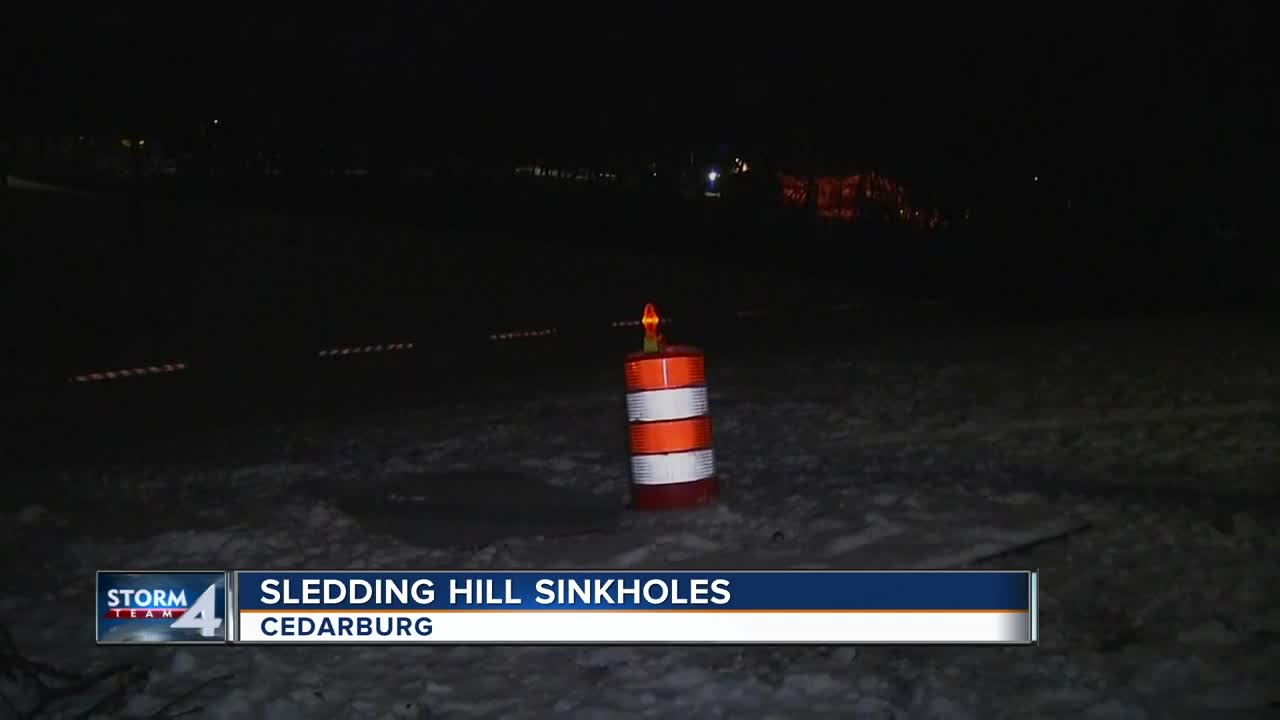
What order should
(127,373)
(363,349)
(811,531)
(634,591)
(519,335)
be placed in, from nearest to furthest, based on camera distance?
(634,591)
(811,531)
(127,373)
(363,349)
(519,335)

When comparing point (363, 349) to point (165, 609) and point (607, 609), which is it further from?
point (607, 609)

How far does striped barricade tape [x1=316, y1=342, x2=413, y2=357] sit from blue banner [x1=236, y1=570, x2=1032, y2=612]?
14.2 meters

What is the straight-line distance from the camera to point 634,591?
19.7ft

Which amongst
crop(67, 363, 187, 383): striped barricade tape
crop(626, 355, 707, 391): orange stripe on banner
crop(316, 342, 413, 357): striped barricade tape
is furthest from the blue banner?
crop(316, 342, 413, 357): striped barricade tape

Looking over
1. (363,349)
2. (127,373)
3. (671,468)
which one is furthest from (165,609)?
(363,349)

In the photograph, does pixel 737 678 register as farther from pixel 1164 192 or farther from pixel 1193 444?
pixel 1164 192

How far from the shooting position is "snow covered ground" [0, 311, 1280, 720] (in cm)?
533

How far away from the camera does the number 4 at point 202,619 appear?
5.82 meters

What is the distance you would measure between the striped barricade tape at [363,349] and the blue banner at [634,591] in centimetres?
1424

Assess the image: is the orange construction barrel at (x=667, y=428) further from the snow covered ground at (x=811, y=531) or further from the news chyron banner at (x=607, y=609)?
the news chyron banner at (x=607, y=609)

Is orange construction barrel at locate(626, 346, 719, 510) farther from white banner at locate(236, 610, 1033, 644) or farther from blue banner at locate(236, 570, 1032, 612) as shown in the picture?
white banner at locate(236, 610, 1033, 644)

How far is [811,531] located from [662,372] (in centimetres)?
137

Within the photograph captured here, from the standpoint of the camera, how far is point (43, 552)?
26.2ft

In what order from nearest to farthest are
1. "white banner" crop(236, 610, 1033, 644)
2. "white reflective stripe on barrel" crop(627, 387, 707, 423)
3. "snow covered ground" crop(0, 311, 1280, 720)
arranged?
"snow covered ground" crop(0, 311, 1280, 720)
"white banner" crop(236, 610, 1033, 644)
"white reflective stripe on barrel" crop(627, 387, 707, 423)
